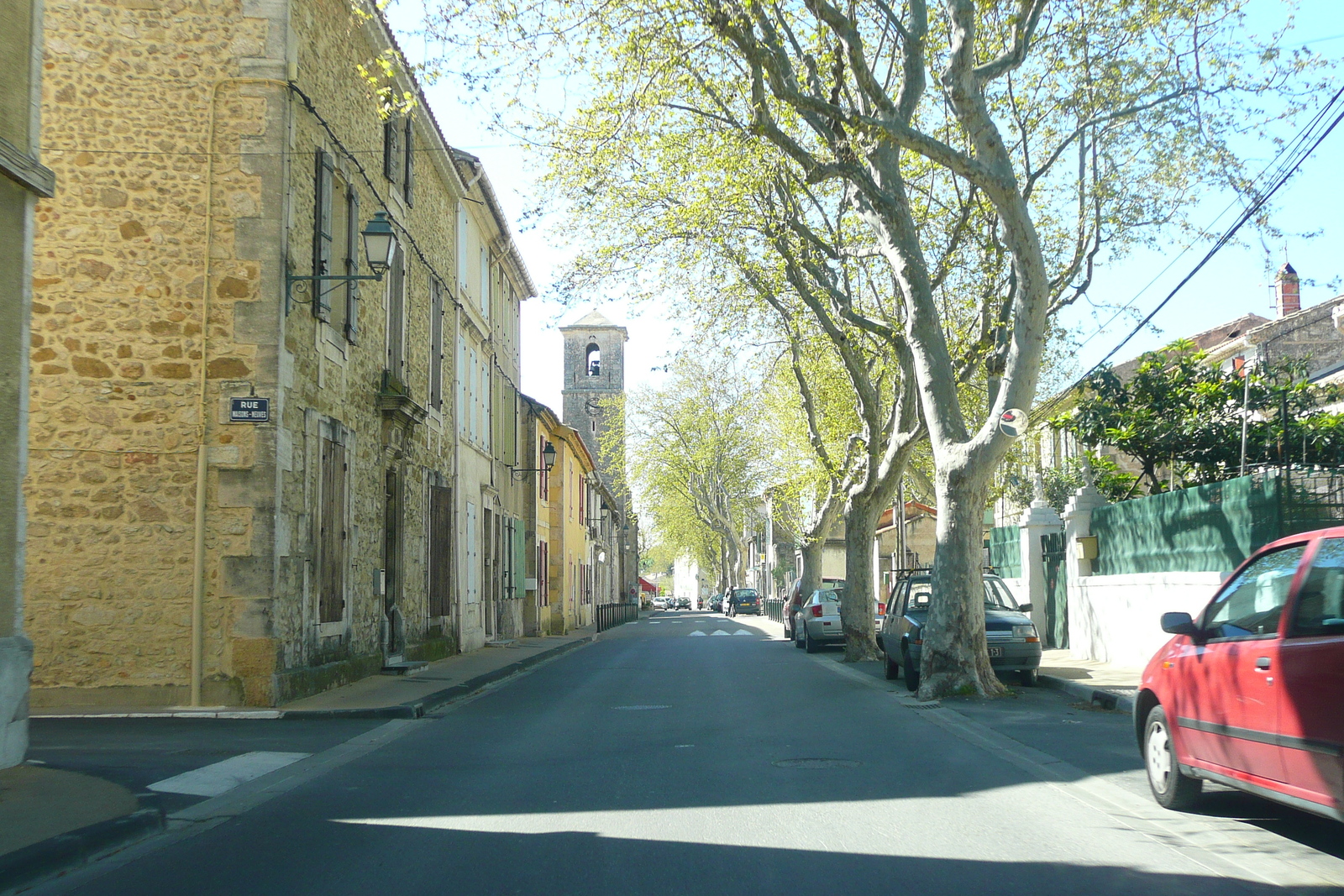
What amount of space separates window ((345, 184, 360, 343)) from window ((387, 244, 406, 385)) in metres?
2.07

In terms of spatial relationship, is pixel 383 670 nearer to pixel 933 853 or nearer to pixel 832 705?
pixel 832 705

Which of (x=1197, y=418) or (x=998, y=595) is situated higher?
(x=1197, y=418)

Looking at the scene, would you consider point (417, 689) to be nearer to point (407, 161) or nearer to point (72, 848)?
point (72, 848)

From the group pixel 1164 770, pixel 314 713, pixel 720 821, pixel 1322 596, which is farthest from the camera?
pixel 314 713

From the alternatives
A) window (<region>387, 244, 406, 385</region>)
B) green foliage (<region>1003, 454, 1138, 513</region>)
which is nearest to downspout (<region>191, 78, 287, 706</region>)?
window (<region>387, 244, 406, 385</region>)

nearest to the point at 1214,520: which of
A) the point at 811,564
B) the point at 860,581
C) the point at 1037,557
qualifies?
the point at 1037,557

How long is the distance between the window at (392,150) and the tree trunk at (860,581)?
10252mm

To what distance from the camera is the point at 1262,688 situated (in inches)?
229

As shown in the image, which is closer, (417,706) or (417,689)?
(417,706)

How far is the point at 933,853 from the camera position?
19.4ft

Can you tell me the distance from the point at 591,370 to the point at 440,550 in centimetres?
5673

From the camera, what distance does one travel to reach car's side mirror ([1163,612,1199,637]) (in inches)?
265

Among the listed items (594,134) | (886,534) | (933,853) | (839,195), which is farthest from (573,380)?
(933,853)

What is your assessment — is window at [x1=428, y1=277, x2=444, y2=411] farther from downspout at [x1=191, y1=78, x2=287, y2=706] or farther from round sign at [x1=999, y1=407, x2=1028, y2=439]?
round sign at [x1=999, y1=407, x2=1028, y2=439]
